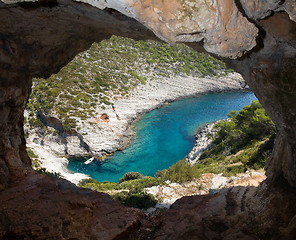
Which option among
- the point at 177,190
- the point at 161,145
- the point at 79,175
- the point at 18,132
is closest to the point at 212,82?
the point at 161,145

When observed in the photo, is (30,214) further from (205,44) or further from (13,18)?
(205,44)

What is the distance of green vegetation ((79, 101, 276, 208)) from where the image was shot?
42.9 ft

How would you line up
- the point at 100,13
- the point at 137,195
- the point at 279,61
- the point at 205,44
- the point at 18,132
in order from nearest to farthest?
the point at 279,61, the point at 205,44, the point at 100,13, the point at 18,132, the point at 137,195

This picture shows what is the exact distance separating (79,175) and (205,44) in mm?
22794

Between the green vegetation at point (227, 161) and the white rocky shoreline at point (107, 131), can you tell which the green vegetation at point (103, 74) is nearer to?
the white rocky shoreline at point (107, 131)

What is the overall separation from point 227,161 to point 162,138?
55.0ft

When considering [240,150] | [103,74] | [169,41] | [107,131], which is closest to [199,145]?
[240,150]

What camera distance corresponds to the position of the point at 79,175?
24.3 metres

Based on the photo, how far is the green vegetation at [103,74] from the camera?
31219 mm

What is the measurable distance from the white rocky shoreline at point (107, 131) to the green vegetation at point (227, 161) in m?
6.73

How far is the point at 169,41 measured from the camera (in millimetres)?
4594

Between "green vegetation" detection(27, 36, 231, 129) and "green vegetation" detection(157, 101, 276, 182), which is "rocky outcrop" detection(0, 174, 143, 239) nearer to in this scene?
"green vegetation" detection(157, 101, 276, 182)

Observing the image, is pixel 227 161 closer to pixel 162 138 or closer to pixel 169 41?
pixel 169 41

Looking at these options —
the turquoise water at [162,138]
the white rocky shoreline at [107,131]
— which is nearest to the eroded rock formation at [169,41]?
the white rocky shoreline at [107,131]
